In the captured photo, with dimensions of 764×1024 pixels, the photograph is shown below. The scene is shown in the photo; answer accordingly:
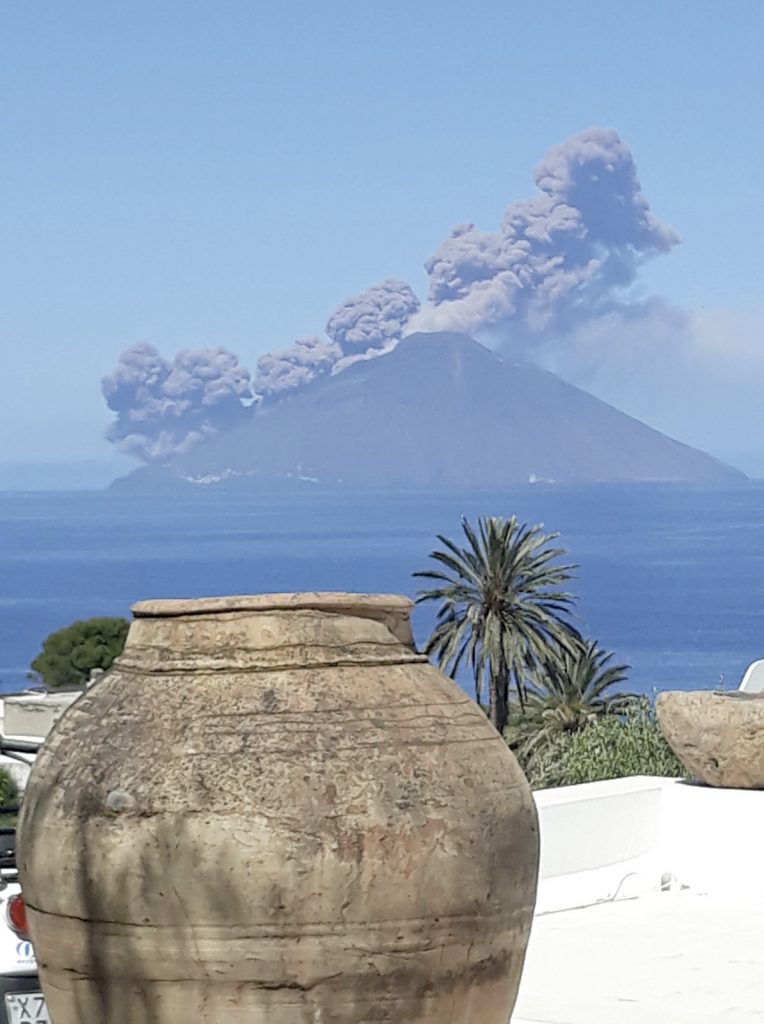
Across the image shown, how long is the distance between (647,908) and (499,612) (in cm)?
2970

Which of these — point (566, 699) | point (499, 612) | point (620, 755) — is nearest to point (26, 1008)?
point (620, 755)

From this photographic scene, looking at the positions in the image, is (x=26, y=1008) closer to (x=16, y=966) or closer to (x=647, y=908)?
(x=16, y=966)

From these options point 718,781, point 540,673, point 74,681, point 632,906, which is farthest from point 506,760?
point 74,681

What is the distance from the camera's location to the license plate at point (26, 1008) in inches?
233

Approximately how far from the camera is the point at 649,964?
30.9 ft

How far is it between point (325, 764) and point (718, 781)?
325 inches

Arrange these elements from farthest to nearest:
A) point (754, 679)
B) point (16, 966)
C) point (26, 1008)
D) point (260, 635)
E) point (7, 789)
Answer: point (7, 789)
point (754, 679)
point (16, 966)
point (26, 1008)
point (260, 635)

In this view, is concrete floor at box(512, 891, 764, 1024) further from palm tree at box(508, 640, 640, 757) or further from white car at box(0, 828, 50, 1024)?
palm tree at box(508, 640, 640, 757)

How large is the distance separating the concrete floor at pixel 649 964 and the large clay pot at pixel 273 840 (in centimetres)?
286

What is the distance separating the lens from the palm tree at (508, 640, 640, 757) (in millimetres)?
39000

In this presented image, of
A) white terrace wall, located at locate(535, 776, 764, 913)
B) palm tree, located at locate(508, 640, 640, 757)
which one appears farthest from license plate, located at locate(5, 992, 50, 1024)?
palm tree, located at locate(508, 640, 640, 757)

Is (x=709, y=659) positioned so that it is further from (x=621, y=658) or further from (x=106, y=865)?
(x=106, y=865)

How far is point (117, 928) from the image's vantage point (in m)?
4.98

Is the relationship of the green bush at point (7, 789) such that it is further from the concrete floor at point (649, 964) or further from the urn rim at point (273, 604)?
the urn rim at point (273, 604)
